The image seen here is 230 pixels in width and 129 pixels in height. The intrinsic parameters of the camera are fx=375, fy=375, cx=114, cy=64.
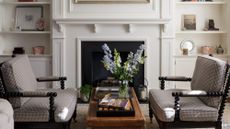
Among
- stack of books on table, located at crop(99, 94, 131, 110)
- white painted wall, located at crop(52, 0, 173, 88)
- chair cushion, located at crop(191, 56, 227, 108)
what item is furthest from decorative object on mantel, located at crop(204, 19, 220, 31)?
stack of books on table, located at crop(99, 94, 131, 110)

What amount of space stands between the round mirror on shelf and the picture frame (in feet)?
7.91

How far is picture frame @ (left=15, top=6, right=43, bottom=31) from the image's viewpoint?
6199 mm

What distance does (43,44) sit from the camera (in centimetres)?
633

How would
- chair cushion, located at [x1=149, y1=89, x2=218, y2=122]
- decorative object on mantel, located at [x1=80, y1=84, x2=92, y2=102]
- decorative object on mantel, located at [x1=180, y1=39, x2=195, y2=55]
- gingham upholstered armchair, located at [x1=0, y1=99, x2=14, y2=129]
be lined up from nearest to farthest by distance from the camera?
1. gingham upholstered armchair, located at [x1=0, y1=99, x2=14, y2=129]
2. chair cushion, located at [x1=149, y1=89, x2=218, y2=122]
3. decorative object on mantel, located at [x1=80, y1=84, x2=92, y2=102]
4. decorative object on mantel, located at [x1=180, y1=39, x2=195, y2=55]

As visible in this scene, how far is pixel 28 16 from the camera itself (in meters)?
6.21

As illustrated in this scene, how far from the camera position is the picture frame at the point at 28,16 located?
20.3ft

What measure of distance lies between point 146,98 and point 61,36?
1.68 m

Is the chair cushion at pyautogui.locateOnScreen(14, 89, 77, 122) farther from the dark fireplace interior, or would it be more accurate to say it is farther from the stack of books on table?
the dark fireplace interior

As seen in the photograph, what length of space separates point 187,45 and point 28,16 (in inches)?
106

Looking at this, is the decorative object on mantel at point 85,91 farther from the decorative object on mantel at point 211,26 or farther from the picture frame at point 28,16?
the decorative object on mantel at point 211,26

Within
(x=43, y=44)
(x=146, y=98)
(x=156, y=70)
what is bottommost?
(x=146, y=98)

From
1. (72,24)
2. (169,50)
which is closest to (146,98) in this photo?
(169,50)

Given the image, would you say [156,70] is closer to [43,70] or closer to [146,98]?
[146,98]

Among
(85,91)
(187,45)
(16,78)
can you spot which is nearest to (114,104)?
(16,78)
